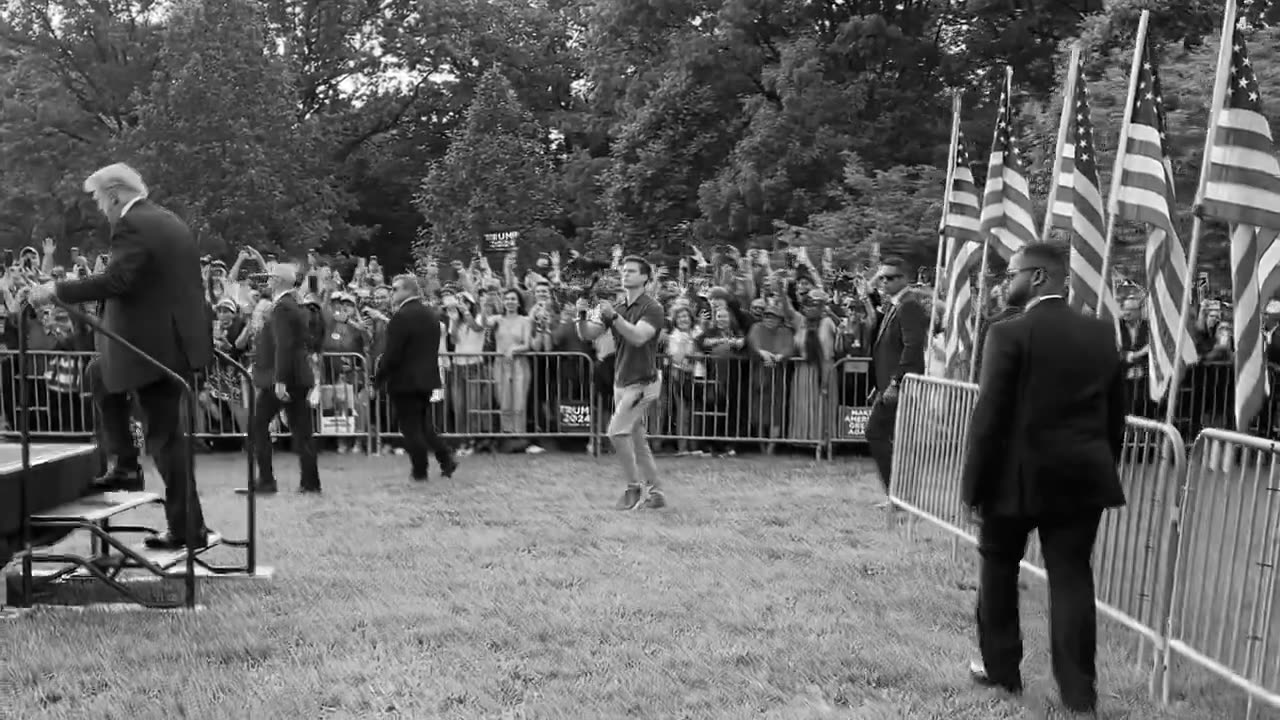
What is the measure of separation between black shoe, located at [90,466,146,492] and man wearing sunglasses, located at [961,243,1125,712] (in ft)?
15.9

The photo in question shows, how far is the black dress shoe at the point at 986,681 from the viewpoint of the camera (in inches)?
213

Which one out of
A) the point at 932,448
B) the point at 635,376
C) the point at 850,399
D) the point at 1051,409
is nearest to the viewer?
the point at 1051,409

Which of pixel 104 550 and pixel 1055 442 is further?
pixel 104 550

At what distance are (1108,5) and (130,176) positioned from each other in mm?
17478

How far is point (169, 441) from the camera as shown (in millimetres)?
7152

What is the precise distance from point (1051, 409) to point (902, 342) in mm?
4685

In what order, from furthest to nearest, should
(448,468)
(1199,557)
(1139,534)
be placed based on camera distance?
(448,468) → (1139,534) → (1199,557)

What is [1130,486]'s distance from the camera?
242 inches

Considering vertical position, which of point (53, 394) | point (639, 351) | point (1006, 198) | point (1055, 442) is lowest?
point (53, 394)

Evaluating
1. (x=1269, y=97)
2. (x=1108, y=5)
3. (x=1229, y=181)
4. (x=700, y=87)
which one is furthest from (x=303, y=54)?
(x=1229, y=181)

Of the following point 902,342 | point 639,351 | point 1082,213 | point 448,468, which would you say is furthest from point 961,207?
point 448,468

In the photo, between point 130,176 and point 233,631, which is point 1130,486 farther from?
point 130,176

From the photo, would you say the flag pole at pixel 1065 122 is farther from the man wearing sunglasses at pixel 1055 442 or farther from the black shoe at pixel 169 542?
the black shoe at pixel 169 542

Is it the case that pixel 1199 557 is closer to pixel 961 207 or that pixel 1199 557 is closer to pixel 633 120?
pixel 961 207
